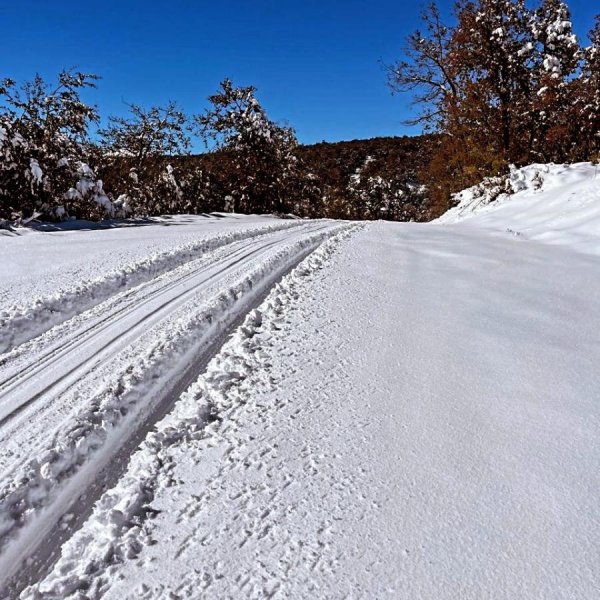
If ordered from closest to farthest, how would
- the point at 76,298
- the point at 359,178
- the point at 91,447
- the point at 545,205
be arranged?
the point at 91,447, the point at 76,298, the point at 545,205, the point at 359,178

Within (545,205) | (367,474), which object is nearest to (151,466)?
(367,474)

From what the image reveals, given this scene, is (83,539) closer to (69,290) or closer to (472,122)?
(69,290)

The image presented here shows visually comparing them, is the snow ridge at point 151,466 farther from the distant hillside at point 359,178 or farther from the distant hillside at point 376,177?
Result: the distant hillside at point 376,177

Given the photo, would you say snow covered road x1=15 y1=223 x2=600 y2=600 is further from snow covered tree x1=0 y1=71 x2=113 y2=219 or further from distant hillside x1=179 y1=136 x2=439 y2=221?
distant hillside x1=179 y1=136 x2=439 y2=221

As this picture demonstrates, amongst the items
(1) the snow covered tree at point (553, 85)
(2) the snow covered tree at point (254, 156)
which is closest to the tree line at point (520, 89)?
(1) the snow covered tree at point (553, 85)

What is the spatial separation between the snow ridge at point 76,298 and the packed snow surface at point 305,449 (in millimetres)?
198

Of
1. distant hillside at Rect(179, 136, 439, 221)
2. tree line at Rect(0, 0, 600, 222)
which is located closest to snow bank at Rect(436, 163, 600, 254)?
tree line at Rect(0, 0, 600, 222)

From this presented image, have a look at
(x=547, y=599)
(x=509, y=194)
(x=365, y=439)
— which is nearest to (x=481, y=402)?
(x=365, y=439)

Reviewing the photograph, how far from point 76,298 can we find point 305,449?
11.4ft

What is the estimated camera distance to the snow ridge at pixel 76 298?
402cm

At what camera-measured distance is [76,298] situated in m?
4.79

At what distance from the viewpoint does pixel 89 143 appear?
17531 millimetres

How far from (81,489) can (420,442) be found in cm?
Result: 159

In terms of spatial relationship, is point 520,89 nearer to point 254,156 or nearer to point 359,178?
point 254,156
